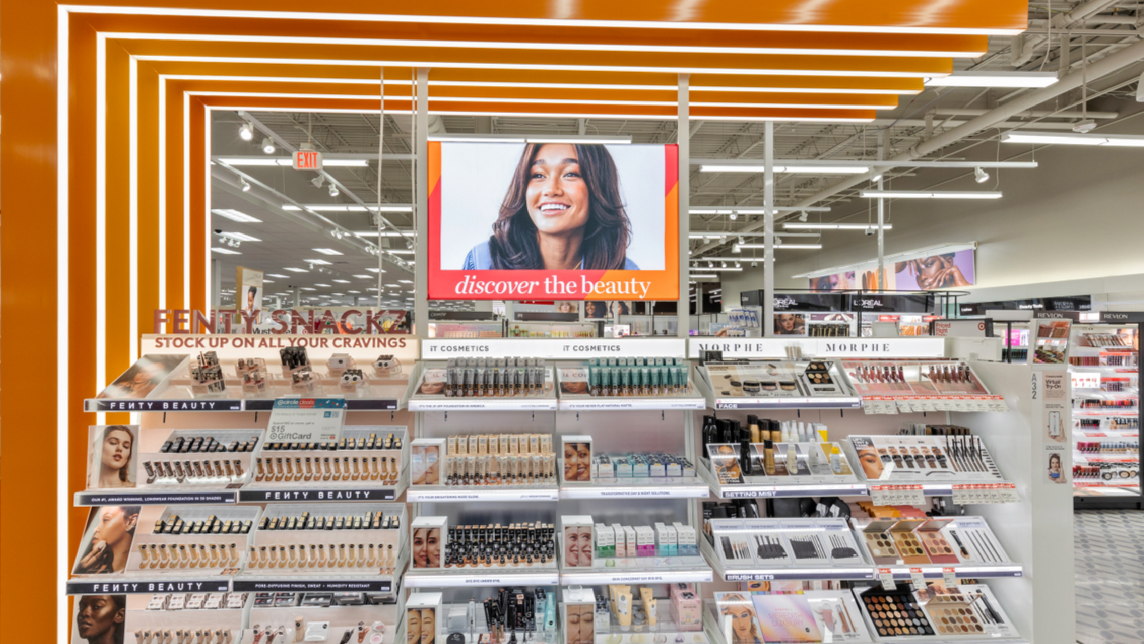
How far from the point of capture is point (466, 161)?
3547 millimetres

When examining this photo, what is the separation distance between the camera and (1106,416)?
284 inches

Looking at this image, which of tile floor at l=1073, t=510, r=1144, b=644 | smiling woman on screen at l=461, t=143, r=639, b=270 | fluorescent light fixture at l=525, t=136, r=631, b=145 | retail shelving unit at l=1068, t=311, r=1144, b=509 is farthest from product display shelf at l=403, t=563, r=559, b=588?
retail shelving unit at l=1068, t=311, r=1144, b=509

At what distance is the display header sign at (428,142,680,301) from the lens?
3.51 meters

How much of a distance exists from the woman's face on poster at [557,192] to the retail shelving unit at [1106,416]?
703 cm

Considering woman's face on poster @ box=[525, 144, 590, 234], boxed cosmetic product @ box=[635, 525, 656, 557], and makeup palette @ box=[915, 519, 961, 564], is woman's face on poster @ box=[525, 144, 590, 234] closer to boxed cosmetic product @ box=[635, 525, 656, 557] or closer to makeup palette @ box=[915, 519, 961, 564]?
boxed cosmetic product @ box=[635, 525, 656, 557]

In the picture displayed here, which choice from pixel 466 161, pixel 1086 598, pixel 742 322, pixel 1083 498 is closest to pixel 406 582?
pixel 466 161

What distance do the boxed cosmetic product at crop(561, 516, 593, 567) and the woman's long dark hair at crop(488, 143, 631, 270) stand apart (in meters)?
1.49

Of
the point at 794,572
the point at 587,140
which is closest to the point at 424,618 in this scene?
the point at 794,572

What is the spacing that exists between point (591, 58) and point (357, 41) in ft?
4.42

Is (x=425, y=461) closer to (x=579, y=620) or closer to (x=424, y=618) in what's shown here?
(x=424, y=618)

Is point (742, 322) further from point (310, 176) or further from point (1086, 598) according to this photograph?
point (310, 176)

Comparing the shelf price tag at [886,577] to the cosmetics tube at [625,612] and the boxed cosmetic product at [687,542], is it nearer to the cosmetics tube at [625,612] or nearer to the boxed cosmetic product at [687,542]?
the boxed cosmetic product at [687,542]

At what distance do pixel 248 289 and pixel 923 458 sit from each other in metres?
4.41

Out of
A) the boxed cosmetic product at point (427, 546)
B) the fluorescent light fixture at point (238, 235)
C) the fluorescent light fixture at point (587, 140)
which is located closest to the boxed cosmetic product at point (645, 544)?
the boxed cosmetic product at point (427, 546)
